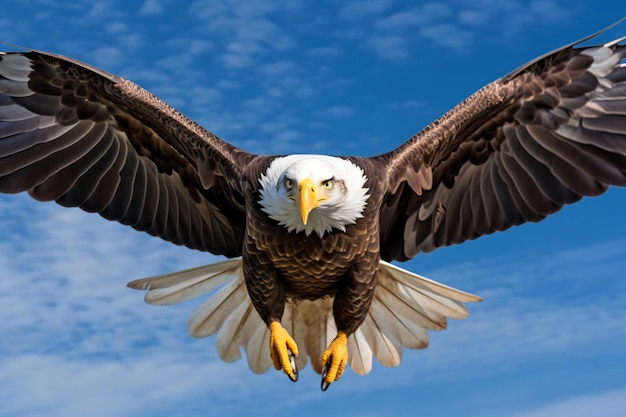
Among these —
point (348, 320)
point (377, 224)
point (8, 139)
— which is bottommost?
point (348, 320)

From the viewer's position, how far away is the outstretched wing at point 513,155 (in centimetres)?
700

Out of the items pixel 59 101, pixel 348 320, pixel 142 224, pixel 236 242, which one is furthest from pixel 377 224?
pixel 59 101

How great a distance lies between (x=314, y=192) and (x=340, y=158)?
534mm

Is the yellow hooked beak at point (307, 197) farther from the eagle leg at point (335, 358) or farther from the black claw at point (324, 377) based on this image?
the black claw at point (324, 377)

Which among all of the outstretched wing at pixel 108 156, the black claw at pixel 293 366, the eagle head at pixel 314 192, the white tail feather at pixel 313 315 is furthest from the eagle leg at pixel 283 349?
the outstretched wing at pixel 108 156

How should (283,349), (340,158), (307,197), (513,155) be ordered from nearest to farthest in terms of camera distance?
(307,197) < (340,158) < (283,349) < (513,155)

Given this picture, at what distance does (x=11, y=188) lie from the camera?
7.20 meters

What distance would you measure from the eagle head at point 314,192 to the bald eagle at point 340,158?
0.15 metres

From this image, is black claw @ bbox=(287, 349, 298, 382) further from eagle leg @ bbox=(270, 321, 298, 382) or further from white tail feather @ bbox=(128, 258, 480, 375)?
white tail feather @ bbox=(128, 258, 480, 375)

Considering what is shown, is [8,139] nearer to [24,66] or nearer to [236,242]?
[24,66]

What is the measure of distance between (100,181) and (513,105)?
2.65 meters

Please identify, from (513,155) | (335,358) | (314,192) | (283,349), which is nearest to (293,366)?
(283,349)

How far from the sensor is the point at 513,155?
7332 millimetres

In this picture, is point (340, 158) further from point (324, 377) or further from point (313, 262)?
point (324, 377)
